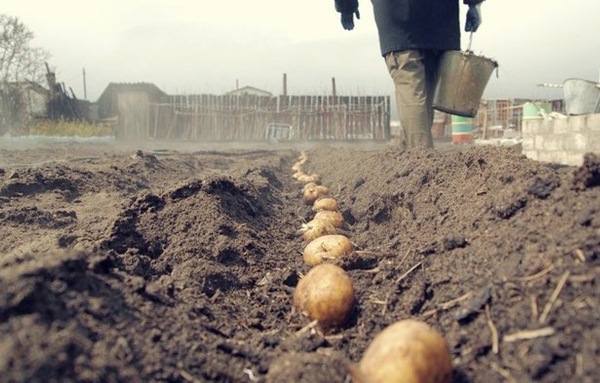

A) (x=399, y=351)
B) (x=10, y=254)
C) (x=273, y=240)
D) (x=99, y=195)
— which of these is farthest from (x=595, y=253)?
(x=99, y=195)

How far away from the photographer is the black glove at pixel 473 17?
269 inches

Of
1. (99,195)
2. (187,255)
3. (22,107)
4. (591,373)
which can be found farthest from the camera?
(22,107)

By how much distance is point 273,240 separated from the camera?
432cm

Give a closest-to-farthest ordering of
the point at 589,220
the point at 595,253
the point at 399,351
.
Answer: the point at 399,351, the point at 595,253, the point at 589,220

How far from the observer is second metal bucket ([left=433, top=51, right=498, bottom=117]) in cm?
618

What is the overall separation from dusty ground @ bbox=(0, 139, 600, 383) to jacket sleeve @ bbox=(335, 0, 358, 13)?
357 cm

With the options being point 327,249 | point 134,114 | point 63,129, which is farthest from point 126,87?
point 327,249

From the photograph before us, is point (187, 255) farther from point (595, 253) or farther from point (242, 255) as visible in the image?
point (595, 253)

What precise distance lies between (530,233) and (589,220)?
278 millimetres

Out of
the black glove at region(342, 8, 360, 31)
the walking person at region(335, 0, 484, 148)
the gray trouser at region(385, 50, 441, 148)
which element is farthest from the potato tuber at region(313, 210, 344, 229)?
the black glove at region(342, 8, 360, 31)

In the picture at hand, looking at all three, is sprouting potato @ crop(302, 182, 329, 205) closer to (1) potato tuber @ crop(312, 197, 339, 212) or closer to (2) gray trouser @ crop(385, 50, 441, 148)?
(1) potato tuber @ crop(312, 197, 339, 212)

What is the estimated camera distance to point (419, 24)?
626cm

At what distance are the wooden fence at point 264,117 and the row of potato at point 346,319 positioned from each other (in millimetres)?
20759

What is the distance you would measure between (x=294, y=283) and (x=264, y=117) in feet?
74.1
